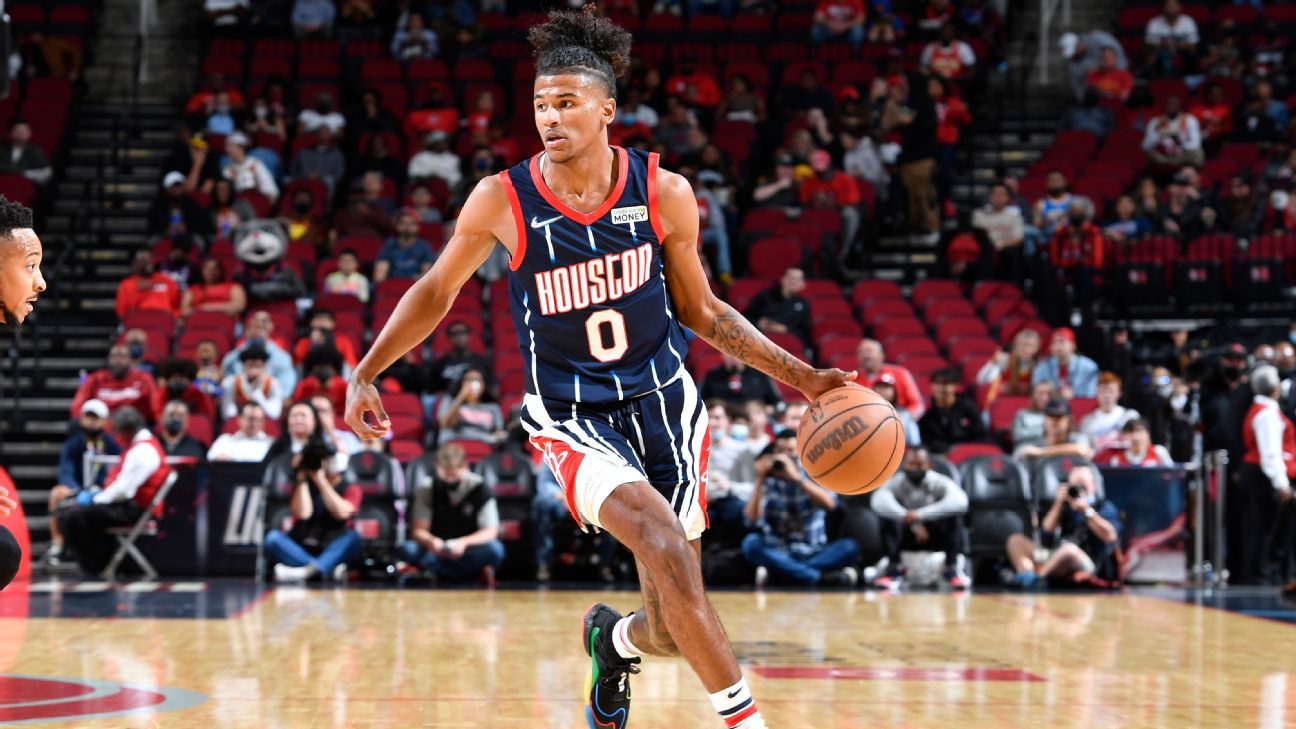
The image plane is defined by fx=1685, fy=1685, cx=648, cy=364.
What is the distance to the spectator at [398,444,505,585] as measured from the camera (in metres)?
11.9

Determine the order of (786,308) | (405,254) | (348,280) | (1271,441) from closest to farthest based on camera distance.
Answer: (1271,441)
(786,308)
(348,280)
(405,254)

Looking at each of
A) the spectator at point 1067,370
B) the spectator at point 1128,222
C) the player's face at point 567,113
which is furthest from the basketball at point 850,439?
the spectator at point 1128,222

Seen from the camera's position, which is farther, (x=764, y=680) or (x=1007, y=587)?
(x=1007, y=587)

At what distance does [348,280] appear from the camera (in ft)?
49.3

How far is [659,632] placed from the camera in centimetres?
497

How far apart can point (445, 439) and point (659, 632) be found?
8.17m

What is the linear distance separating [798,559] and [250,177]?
24.8 feet

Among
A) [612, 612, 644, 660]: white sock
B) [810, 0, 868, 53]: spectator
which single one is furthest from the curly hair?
[810, 0, 868, 53]: spectator

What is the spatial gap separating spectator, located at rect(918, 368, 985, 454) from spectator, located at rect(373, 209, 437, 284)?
191 inches

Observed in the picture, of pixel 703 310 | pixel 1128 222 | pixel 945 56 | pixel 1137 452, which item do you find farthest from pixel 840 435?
pixel 945 56

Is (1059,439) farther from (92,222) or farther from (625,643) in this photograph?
(92,222)

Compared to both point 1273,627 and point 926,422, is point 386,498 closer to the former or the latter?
point 926,422

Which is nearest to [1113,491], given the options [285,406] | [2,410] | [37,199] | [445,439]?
[445,439]

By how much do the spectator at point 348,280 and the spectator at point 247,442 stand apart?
8.60 ft
